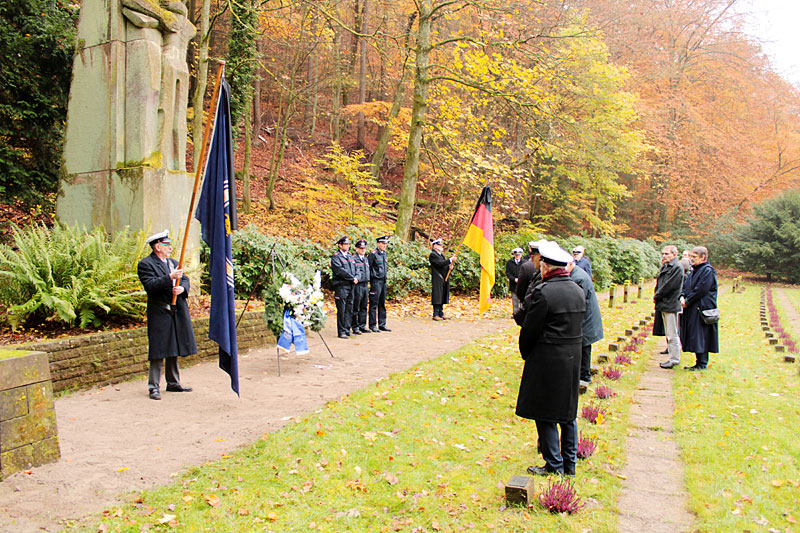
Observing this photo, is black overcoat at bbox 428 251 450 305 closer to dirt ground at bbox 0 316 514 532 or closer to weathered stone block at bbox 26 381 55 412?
dirt ground at bbox 0 316 514 532

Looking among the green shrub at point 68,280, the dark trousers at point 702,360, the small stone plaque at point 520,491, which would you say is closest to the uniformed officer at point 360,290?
the green shrub at point 68,280

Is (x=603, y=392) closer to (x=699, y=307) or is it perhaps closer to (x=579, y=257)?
(x=579, y=257)

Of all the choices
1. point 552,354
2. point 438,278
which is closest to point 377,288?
point 438,278

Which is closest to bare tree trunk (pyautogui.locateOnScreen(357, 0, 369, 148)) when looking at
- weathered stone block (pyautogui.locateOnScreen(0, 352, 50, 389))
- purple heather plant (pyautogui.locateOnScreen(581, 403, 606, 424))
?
purple heather plant (pyautogui.locateOnScreen(581, 403, 606, 424))

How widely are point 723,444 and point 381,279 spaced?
26.3 ft

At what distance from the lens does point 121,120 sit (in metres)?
9.29

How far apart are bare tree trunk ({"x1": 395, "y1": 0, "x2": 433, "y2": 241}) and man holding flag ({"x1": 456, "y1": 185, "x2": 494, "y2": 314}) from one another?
22.3ft

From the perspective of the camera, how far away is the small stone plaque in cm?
430

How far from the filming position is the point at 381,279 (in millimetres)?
12711

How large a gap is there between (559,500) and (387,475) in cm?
155

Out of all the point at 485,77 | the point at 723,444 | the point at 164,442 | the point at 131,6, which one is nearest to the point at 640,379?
the point at 723,444

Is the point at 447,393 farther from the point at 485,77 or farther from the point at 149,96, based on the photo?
the point at 485,77

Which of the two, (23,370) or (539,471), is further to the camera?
(539,471)

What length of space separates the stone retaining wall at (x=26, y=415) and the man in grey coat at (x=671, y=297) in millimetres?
8950
